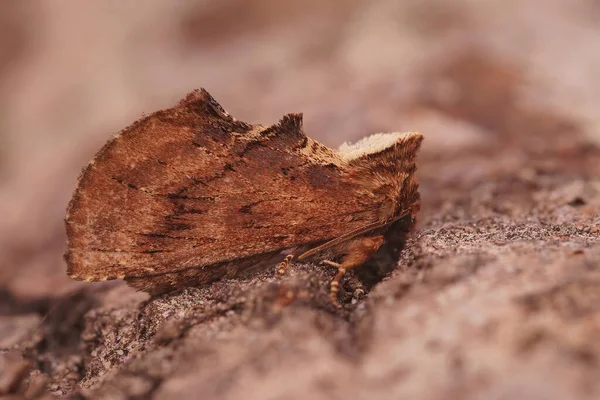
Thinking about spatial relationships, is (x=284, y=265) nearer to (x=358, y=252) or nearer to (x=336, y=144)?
(x=358, y=252)

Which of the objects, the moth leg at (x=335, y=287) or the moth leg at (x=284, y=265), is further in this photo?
the moth leg at (x=284, y=265)

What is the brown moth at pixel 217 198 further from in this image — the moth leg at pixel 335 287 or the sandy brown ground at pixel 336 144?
the sandy brown ground at pixel 336 144

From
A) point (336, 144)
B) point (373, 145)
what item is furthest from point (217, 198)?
point (336, 144)

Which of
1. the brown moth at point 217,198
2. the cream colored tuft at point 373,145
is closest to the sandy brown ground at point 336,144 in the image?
the brown moth at point 217,198

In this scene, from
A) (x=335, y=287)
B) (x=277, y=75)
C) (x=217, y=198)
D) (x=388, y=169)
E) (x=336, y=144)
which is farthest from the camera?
(x=277, y=75)

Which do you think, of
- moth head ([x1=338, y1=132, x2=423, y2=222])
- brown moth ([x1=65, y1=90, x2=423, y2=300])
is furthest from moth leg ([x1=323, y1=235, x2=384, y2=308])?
moth head ([x1=338, y1=132, x2=423, y2=222])

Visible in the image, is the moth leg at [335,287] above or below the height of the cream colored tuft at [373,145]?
below

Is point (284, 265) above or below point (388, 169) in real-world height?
below

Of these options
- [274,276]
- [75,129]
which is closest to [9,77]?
[75,129]
